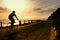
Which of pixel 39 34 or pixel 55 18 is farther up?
pixel 55 18

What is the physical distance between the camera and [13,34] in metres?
25.3

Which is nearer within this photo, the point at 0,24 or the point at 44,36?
the point at 44,36

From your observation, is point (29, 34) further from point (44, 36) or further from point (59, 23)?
point (59, 23)

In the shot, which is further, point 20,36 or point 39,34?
point 39,34

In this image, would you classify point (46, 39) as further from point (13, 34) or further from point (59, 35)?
point (59, 35)

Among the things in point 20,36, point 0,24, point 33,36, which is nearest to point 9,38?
point 20,36

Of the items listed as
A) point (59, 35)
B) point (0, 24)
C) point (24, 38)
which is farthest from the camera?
point (0, 24)

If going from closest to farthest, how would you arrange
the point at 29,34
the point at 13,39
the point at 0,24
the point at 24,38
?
1. the point at 13,39
2. the point at 24,38
3. the point at 29,34
4. the point at 0,24

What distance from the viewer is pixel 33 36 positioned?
85.5ft

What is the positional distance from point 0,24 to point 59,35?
62.6ft

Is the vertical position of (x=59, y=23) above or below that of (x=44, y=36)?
above

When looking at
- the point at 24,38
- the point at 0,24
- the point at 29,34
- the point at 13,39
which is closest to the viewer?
the point at 13,39

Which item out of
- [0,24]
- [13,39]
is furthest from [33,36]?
[0,24]

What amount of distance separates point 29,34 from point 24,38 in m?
1.99
